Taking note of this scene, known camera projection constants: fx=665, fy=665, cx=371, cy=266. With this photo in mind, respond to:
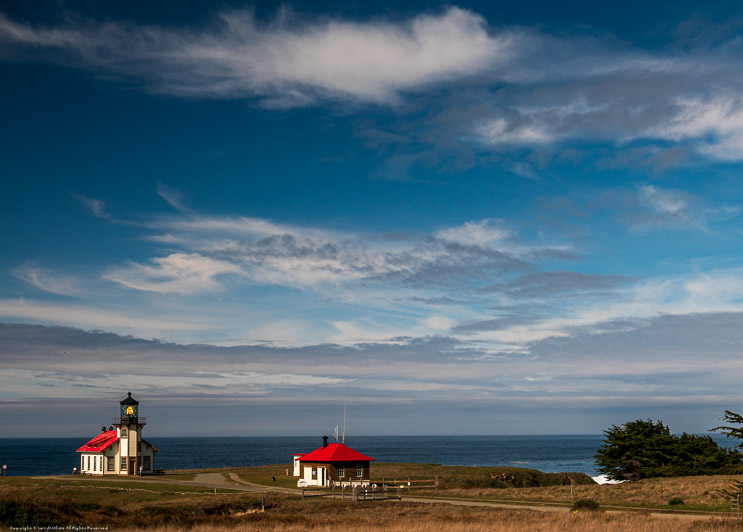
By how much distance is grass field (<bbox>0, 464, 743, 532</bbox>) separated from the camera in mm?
25719

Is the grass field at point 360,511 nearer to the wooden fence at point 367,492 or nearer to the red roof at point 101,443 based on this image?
the wooden fence at point 367,492

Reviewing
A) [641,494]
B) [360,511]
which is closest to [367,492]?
Answer: [360,511]

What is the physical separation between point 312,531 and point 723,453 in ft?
169

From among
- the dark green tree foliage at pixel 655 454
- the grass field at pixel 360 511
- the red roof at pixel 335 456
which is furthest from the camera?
the dark green tree foliage at pixel 655 454

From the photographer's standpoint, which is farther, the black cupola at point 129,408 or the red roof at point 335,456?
the black cupola at point 129,408

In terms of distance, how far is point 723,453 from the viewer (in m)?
61.4

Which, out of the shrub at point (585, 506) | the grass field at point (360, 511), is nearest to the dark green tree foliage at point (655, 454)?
the grass field at point (360, 511)

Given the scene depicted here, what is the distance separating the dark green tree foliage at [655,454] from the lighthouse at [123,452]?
51.4 metres

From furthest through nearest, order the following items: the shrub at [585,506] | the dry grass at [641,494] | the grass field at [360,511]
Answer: the dry grass at [641,494], the shrub at [585,506], the grass field at [360,511]

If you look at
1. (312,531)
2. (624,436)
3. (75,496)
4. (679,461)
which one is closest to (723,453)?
(679,461)

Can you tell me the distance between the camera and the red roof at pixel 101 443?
7800 centimetres

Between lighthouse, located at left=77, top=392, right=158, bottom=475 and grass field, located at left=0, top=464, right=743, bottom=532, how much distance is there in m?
21.7

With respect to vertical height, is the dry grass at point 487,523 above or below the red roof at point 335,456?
above

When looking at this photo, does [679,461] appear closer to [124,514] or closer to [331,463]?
[331,463]
